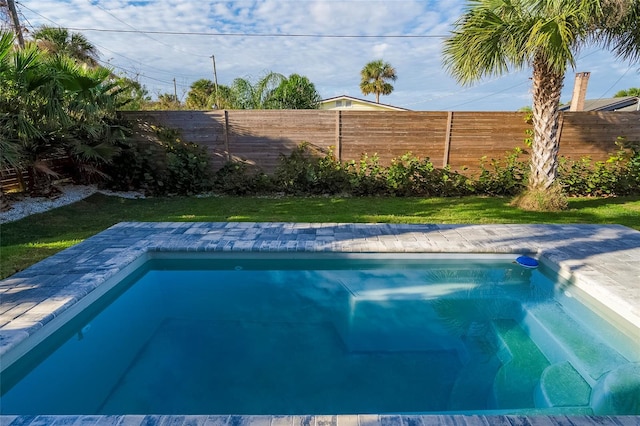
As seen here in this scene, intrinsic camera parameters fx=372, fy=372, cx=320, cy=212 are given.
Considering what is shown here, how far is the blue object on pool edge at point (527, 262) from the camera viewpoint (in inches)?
207

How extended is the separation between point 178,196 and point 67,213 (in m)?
2.54

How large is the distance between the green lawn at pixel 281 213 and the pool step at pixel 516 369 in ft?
10.8

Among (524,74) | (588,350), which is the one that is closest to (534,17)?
(524,74)

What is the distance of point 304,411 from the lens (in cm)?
283

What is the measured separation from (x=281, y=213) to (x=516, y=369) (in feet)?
17.0

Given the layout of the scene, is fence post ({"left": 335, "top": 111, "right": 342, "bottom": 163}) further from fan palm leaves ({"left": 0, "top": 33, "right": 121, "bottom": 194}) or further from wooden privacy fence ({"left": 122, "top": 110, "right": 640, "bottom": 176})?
fan palm leaves ({"left": 0, "top": 33, "right": 121, "bottom": 194})

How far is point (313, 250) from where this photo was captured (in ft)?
17.9

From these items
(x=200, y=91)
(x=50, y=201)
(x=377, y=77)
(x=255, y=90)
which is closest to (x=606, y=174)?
(x=255, y=90)

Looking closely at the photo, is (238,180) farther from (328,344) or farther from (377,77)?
(377,77)

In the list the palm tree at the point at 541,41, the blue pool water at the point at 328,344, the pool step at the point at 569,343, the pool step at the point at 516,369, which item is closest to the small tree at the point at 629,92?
the palm tree at the point at 541,41

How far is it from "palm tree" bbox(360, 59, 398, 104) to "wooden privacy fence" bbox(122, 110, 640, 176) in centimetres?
2903

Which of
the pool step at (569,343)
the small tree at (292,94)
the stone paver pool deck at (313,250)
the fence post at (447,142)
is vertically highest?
the small tree at (292,94)

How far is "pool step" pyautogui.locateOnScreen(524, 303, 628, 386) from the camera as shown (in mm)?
3482

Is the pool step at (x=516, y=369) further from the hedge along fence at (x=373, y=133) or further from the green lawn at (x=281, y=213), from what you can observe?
the hedge along fence at (x=373, y=133)
